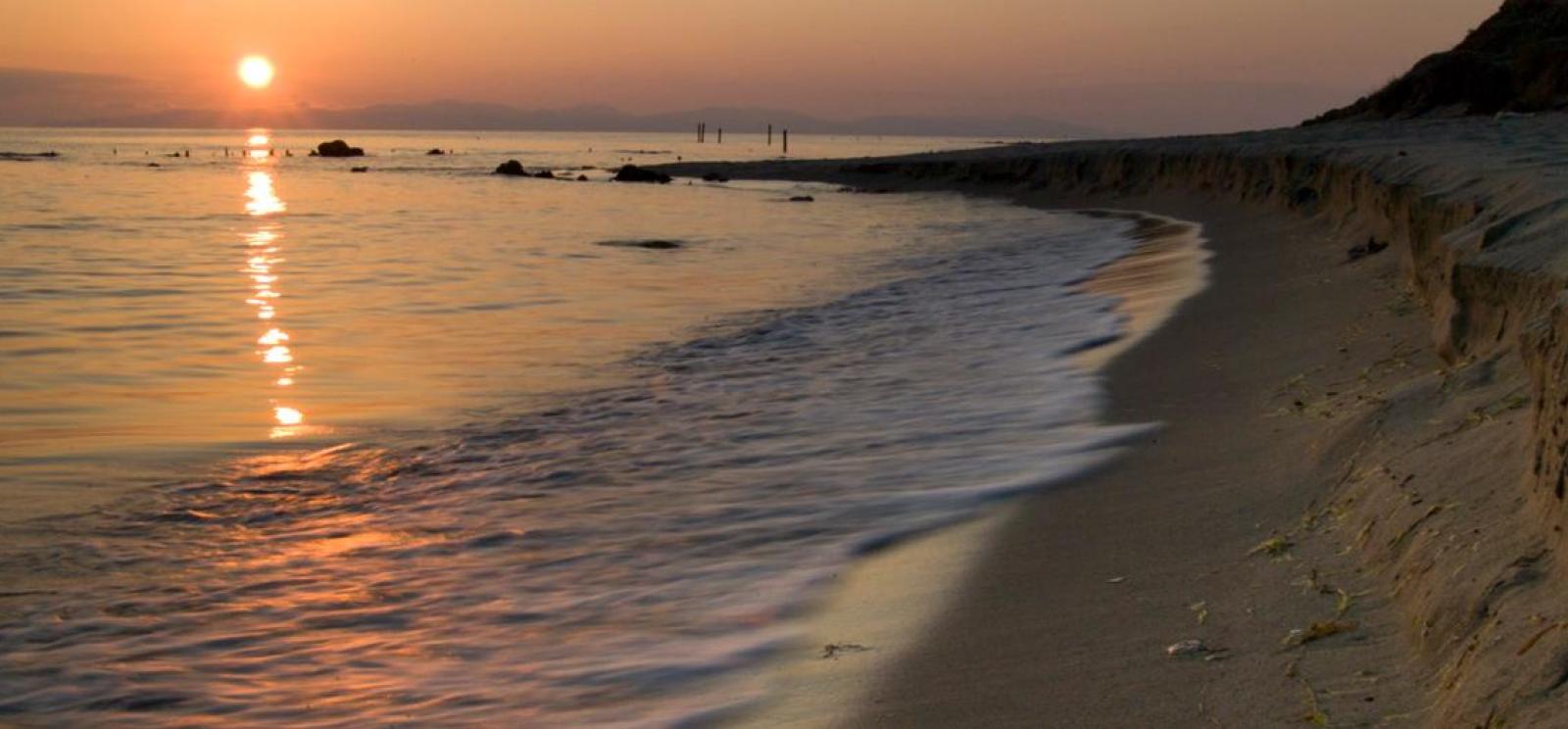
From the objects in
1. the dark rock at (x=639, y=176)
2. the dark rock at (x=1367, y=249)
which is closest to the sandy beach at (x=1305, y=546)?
the dark rock at (x=1367, y=249)

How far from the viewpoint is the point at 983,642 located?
15.0 feet

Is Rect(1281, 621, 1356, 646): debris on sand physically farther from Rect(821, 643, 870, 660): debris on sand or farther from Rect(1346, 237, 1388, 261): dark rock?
Rect(1346, 237, 1388, 261): dark rock

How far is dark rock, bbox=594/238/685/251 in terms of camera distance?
2552 cm

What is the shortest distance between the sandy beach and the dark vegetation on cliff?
99.1 feet

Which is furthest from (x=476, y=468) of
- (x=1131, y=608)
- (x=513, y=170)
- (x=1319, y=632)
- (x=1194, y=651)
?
(x=513, y=170)

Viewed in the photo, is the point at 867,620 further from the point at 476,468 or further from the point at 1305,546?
the point at 476,468

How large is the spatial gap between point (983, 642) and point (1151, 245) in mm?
17832

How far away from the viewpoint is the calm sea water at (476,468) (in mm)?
4828

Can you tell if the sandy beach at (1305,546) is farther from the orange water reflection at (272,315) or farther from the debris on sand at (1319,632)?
the orange water reflection at (272,315)

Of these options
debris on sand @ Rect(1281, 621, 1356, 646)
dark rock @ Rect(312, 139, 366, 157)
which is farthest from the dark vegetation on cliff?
dark rock @ Rect(312, 139, 366, 157)

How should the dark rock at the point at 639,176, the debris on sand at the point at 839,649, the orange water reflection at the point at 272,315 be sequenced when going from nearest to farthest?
1. the debris on sand at the point at 839,649
2. the orange water reflection at the point at 272,315
3. the dark rock at the point at 639,176

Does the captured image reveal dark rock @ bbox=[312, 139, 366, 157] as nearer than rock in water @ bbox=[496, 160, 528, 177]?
No

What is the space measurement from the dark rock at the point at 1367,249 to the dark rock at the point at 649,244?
1397 centimetres

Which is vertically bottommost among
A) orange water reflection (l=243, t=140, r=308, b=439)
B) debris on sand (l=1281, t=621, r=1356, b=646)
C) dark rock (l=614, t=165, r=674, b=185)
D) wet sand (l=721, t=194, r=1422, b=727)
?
orange water reflection (l=243, t=140, r=308, b=439)
